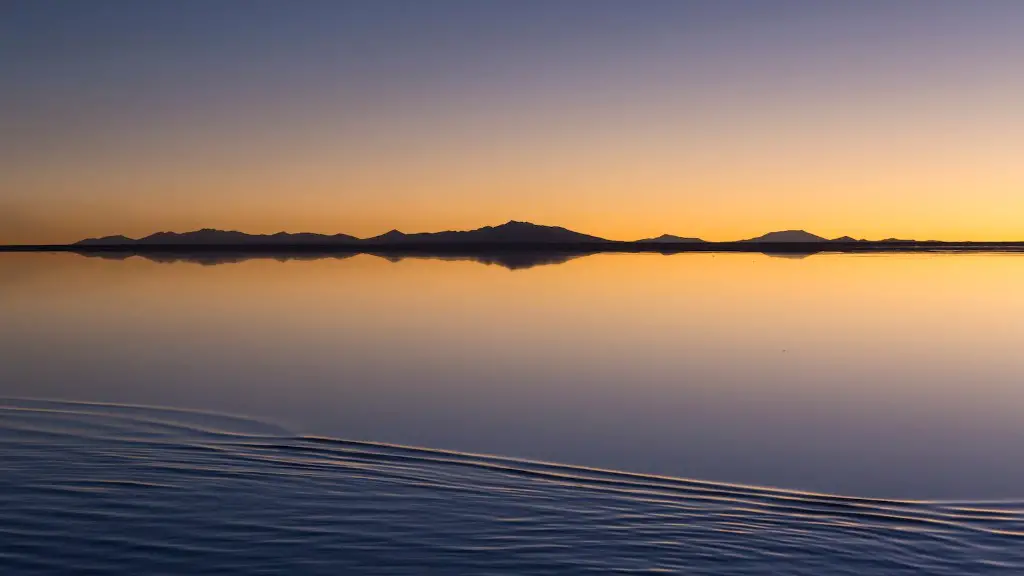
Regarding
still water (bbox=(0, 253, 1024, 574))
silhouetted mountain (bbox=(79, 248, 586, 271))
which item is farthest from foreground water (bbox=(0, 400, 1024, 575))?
silhouetted mountain (bbox=(79, 248, 586, 271))

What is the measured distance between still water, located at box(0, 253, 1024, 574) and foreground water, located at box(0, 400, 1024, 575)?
0.13ft

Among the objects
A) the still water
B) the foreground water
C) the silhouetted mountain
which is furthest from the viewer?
the silhouetted mountain

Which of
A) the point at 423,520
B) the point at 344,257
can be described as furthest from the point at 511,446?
the point at 344,257

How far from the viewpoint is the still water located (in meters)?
8.89

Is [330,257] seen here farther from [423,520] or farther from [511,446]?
[423,520]

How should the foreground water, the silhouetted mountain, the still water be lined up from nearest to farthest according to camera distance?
the foreground water < the still water < the silhouetted mountain

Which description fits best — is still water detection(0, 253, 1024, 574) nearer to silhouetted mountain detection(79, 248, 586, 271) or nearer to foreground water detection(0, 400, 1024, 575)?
foreground water detection(0, 400, 1024, 575)

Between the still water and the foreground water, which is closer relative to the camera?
the foreground water

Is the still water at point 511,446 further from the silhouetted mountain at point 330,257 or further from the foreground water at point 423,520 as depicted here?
the silhouetted mountain at point 330,257

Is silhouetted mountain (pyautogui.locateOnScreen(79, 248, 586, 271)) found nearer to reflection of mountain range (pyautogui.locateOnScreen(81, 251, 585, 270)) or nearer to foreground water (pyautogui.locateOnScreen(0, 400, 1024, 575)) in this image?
reflection of mountain range (pyautogui.locateOnScreen(81, 251, 585, 270))

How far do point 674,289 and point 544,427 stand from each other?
36043 millimetres

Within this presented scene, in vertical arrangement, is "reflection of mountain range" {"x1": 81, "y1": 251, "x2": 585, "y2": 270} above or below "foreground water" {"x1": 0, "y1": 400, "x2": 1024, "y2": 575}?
below

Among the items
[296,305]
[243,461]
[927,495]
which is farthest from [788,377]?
[296,305]

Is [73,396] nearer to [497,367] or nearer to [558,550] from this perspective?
[497,367]
